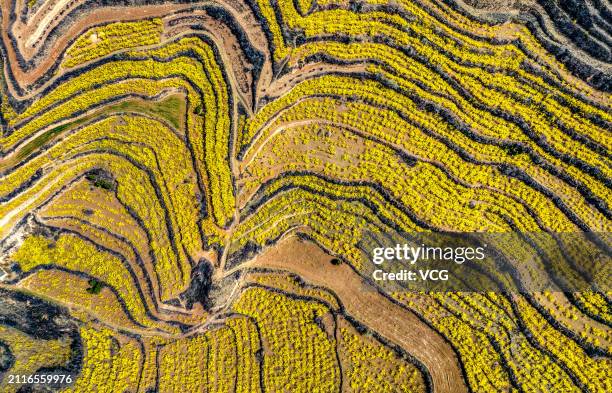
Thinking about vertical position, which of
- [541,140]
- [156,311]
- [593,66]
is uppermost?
[593,66]

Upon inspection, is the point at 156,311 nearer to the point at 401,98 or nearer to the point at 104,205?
the point at 104,205

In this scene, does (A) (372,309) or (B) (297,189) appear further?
(B) (297,189)

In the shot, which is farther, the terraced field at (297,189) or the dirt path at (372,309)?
the terraced field at (297,189)

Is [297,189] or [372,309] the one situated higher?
[297,189]

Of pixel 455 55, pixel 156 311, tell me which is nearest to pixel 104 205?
pixel 156 311
